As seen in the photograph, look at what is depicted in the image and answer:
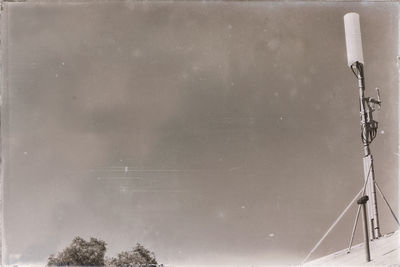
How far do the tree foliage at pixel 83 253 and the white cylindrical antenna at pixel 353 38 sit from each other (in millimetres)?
10559

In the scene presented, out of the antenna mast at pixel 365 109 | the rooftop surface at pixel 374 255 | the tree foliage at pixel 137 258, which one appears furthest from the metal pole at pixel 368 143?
the tree foliage at pixel 137 258

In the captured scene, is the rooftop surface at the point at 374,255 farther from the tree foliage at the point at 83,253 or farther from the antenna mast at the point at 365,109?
the tree foliage at the point at 83,253

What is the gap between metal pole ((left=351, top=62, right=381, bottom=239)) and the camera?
23.9 ft

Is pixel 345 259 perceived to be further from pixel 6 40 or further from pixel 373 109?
pixel 6 40

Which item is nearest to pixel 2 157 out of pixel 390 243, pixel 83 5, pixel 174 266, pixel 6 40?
pixel 6 40

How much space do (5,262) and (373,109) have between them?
7539 millimetres

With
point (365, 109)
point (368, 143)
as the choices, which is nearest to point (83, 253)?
point (368, 143)

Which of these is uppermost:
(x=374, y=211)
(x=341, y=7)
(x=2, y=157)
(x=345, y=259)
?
(x=341, y=7)

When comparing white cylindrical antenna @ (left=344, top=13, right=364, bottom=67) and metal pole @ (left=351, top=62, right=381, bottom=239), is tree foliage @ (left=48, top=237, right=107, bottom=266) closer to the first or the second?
metal pole @ (left=351, top=62, right=381, bottom=239)

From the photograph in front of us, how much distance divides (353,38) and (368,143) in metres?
2.11

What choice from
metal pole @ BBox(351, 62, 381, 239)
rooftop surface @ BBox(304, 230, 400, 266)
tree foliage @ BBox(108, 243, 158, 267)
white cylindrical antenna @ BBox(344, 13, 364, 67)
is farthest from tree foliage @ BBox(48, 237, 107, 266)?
white cylindrical antenna @ BBox(344, 13, 364, 67)

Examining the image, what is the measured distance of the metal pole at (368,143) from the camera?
7.29 metres

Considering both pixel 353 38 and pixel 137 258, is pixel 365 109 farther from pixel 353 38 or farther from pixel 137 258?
pixel 137 258

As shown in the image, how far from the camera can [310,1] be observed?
6.83 m
